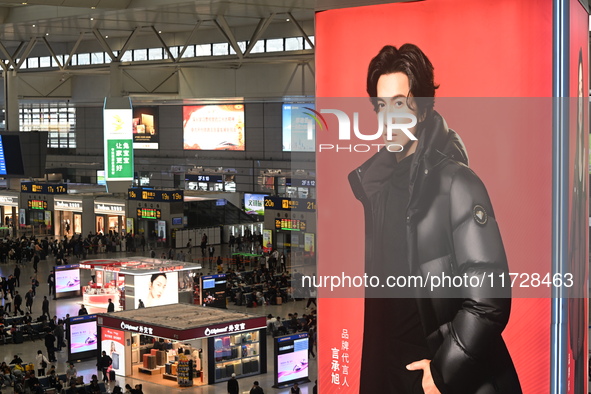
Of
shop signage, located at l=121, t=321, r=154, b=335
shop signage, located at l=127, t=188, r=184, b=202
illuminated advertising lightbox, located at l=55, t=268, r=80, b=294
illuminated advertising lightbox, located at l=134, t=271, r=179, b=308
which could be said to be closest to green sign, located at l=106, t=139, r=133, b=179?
illuminated advertising lightbox, located at l=134, t=271, r=179, b=308

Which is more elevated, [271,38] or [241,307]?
[271,38]

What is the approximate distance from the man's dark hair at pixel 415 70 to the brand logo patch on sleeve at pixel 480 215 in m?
0.67

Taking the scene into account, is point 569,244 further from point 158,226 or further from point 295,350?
point 158,226

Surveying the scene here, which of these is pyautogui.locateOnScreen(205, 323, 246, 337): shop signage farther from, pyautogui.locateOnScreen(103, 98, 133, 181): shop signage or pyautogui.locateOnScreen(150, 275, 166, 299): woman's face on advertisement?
pyautogui.locateOnScreen(103, 98, 133, 181): shop signage

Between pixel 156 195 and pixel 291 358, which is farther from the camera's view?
pixel 156 195

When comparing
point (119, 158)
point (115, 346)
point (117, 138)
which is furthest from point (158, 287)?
point (115, 346)

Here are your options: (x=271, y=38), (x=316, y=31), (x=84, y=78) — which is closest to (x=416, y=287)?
(x=316, y=31)

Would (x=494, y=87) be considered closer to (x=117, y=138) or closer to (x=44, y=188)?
(x=117, y=138)

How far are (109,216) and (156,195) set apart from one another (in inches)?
124

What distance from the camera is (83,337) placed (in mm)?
20703

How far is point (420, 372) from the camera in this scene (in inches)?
245

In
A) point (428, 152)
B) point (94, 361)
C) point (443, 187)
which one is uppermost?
point (428, 152)

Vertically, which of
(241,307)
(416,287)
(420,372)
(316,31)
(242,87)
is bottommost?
(241,307)

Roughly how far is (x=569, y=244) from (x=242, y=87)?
31332 mm
